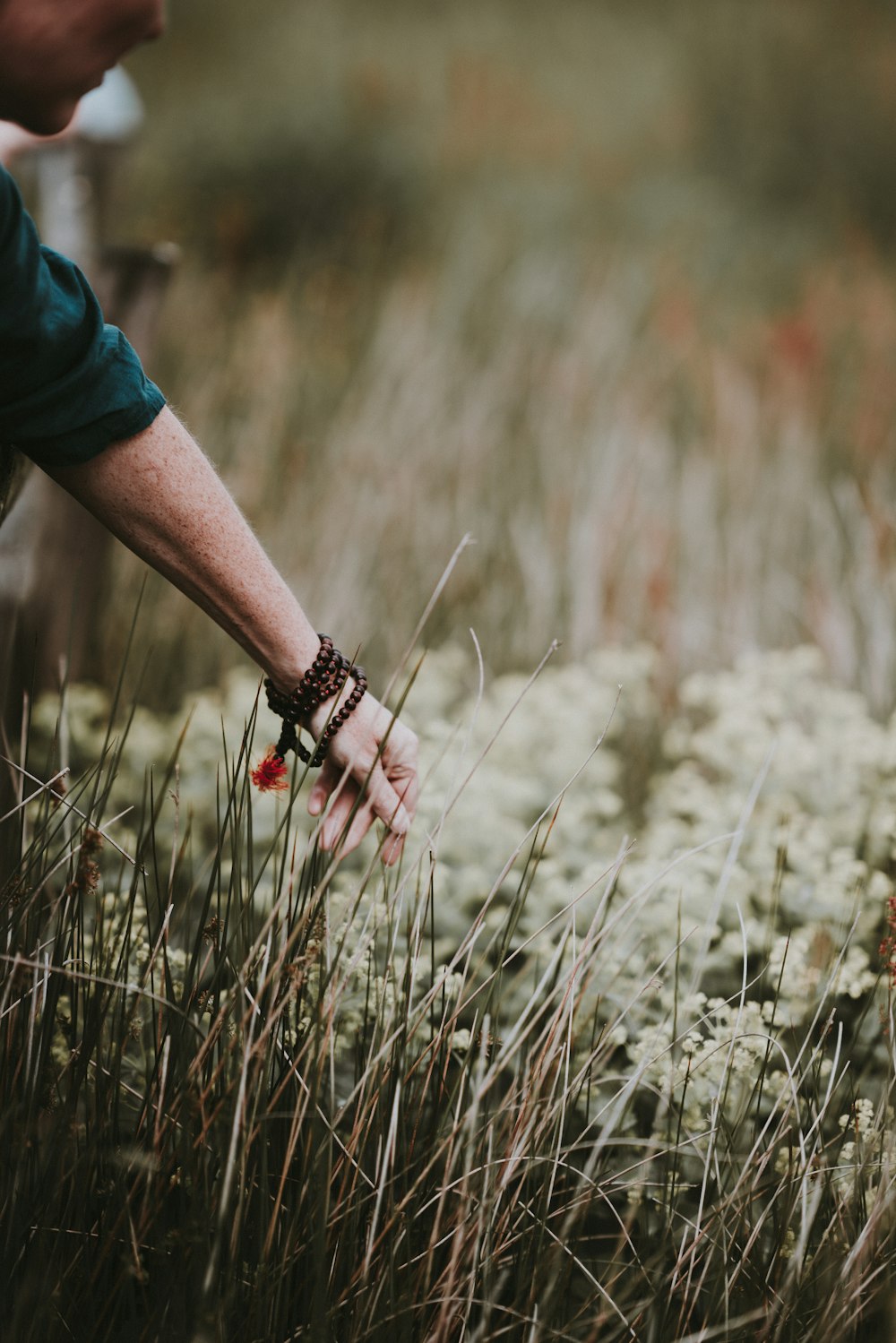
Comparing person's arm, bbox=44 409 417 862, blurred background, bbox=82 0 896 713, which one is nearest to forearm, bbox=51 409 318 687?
person's arm, bbox=44 409 417 862

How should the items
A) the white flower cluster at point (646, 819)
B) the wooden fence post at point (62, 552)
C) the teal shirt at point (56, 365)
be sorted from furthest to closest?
1. the wooden fence post at point (62, 552)
2. the white flower cluster at point (646, 819)
3. the teal shirt at point (56, 365)

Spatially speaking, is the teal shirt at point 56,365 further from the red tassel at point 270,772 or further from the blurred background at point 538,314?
the blurred background at point 538,314

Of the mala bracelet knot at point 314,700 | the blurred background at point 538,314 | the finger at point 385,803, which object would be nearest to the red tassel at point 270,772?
the mala bracelet knot at point 314,700

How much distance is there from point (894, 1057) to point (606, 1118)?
1.22 ft

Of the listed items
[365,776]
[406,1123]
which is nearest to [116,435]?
[365,776]

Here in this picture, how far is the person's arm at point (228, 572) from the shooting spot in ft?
3.72

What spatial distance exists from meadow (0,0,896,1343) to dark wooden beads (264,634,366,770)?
0.09 meters

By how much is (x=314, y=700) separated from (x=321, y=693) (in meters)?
0.01

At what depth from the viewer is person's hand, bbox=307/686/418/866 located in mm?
1278

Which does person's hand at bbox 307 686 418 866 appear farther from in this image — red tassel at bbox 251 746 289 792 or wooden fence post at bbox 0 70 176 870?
wooden fence post at bbox 0 70 176 870

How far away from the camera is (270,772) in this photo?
4.09 feet

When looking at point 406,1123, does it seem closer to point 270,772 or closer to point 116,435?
point 270,772

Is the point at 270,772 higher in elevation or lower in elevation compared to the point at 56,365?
lower

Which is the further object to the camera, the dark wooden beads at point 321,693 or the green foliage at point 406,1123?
the dark wooden beads at point 321,693
